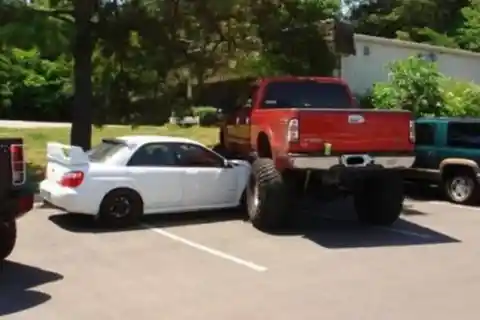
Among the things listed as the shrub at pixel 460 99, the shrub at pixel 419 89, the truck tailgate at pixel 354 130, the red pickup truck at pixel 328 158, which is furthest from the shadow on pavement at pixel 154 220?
the shrub at pixel 460 99

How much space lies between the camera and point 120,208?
1098cm

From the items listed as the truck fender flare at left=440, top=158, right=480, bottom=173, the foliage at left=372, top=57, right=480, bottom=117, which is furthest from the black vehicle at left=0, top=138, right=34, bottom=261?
the foliage at left=372, top=57, right=480, bottom=117

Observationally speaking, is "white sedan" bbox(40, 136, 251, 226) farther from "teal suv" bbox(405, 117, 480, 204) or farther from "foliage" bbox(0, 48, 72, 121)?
"foliage" bbox(0, 48, 72, 121)

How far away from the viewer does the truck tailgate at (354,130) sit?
399 inches

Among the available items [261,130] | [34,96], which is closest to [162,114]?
[261,130]

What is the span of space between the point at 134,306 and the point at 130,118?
35.2 feet

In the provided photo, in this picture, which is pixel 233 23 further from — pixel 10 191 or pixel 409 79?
pixel 10 191

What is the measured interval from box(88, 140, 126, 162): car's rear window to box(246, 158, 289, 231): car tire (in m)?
2.28

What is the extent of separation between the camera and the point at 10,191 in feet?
25.0

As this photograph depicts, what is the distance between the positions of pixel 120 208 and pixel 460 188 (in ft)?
22.0

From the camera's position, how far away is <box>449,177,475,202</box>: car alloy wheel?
13.9 meters

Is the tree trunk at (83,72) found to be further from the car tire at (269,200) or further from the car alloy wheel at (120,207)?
the car tire at (269,200)

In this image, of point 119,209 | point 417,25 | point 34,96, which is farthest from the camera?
point 417,25

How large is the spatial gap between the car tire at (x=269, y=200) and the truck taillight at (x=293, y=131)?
747mm
